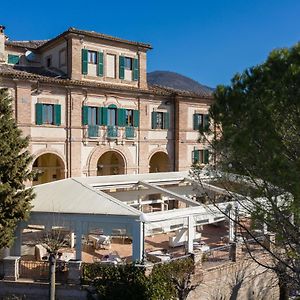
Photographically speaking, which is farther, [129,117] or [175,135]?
[175,135]

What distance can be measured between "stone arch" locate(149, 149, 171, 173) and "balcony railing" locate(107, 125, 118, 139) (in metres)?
3.66

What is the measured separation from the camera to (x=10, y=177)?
15.4 m

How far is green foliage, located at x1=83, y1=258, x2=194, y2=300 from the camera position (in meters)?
13.8

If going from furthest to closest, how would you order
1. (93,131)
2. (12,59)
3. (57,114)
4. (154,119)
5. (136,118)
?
(154,119)
(12,59)
(136,118)
(93,131)
(57,114)

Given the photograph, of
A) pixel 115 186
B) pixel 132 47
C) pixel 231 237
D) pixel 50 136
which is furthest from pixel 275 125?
pixel 132 47

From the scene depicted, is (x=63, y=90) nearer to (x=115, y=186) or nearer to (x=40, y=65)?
(x=40, y=65)

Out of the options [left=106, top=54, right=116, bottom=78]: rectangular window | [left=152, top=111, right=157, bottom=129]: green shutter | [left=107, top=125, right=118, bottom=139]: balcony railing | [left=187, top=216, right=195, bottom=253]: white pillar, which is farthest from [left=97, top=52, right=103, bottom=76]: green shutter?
[left=187, top=216, right=195, bottom=253]: white pillar

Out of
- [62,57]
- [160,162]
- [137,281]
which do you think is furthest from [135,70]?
[137,281]

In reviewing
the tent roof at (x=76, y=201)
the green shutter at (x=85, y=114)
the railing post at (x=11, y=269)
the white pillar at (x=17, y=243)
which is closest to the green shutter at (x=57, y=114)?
the green shutter at (x=85, y=114)

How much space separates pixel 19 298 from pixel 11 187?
13.2 feet

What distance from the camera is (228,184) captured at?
1255cm

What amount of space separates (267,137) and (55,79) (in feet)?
53.9

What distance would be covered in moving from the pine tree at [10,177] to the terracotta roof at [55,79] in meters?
6.98

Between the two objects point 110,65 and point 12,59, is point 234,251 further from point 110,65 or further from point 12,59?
point 12,59
